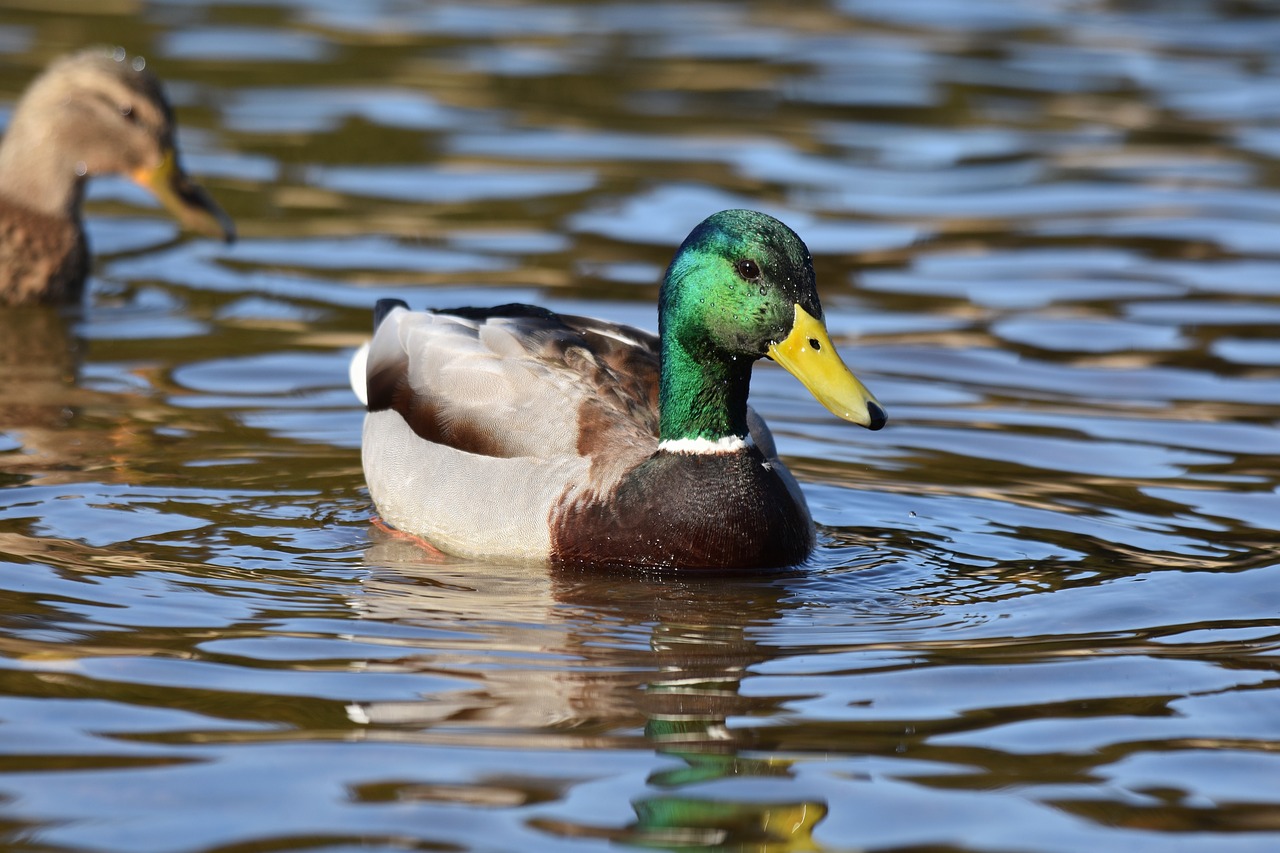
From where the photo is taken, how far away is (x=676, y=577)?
21.9 ft

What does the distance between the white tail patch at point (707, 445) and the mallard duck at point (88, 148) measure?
4.66 metres

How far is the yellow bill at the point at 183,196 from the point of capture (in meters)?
10.9

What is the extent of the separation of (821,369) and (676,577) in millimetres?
806

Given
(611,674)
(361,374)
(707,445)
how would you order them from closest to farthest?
(611,674), (707,445), (361,374)

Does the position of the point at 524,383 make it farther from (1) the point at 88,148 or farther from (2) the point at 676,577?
(1) the point at 88,148

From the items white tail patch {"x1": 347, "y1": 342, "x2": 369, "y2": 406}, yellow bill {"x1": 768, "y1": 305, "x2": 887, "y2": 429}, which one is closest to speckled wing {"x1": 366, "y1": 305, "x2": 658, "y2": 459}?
white tail patch {"x1": 347, "y1": 342, "x2": 369, "y2": 406}

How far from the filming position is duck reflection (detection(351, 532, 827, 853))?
462cm

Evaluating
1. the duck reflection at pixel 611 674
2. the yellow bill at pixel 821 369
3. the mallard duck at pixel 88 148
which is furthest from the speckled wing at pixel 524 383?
the mallard duck at pixel 88 148

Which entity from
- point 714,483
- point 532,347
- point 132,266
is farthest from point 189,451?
point 132,266

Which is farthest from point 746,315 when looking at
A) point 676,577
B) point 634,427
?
point 676,577

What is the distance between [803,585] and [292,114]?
8.69m

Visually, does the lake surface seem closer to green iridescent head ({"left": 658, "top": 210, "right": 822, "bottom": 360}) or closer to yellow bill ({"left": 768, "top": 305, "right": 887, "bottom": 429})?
yellow bill ({"left": 768, "top": 305, "right": 887, "bottom": 429})

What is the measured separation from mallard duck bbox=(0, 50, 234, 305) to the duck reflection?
14.7 ft

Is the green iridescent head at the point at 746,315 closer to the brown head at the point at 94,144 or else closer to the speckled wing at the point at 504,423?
the speckled wing at the point at 504,423
